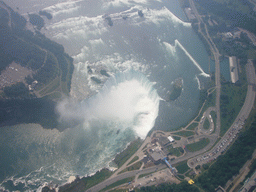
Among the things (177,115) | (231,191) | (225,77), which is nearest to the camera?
(231,191)

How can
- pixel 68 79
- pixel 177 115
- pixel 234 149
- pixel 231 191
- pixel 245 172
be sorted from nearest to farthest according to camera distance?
pixel 231 191 < pixel 245 172 < pixel 234 149 < pixel 177 115 < pixel 68 79

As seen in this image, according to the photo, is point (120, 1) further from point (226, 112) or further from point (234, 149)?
point (234, 149)

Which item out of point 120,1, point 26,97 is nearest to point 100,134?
point 26,97

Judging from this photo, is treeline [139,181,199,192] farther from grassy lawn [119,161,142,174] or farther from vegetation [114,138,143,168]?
vegetation [114,138,143,168]

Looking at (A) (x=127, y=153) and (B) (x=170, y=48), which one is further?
(B) (x=170, y=48)

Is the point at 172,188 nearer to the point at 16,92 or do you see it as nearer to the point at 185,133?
the point at 185,133

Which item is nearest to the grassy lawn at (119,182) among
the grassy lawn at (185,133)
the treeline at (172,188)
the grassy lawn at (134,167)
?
the grassy lawn at (134,167)


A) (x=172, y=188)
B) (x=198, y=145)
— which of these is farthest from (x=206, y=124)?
(x=172, y=188)

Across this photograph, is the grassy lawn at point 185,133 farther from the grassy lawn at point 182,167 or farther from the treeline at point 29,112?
the treeline at point 29,112

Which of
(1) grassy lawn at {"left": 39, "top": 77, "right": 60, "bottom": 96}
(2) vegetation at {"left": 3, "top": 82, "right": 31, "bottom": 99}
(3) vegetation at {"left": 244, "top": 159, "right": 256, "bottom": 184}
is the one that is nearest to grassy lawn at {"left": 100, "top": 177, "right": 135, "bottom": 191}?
(3) vegetation at {"left": 244, "top": 159, "right": 256, "bottom": 184}
